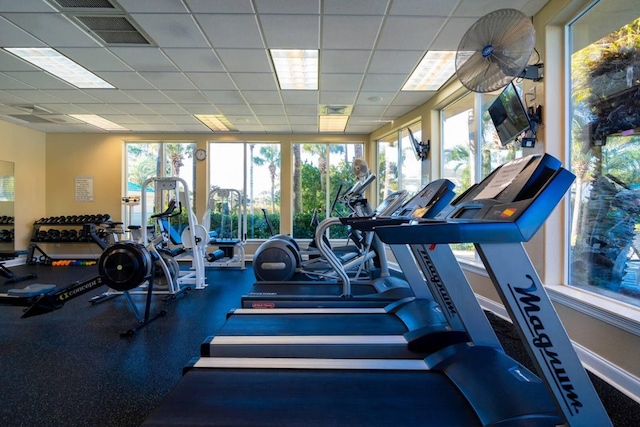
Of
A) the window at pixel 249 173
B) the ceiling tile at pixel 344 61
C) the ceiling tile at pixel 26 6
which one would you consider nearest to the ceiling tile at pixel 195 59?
the ceiling tile at pixel 26 6

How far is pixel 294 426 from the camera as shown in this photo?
1.23 meters

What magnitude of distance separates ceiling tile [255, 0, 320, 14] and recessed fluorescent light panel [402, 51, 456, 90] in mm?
1494

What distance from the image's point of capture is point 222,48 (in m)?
3.33

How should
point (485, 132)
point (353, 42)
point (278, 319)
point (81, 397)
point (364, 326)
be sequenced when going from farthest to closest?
point (485, 132), point (353, 42), point (278, 319), point (364, 326), point (81, 397)

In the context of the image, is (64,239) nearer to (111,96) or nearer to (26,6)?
(111,96)

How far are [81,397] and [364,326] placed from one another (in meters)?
1.83

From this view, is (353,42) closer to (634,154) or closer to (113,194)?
(634,154)

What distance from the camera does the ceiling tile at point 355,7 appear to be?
2609mm

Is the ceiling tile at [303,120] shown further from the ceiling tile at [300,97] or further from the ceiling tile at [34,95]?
the ceiling tile at [34,95]

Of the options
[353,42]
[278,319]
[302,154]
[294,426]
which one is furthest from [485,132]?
[302,154]

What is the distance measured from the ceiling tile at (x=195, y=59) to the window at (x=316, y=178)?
3.42 m

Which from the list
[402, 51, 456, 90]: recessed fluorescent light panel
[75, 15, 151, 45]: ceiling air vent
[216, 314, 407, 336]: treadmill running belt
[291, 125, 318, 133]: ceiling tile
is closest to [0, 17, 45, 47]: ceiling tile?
[75, 15, 151, 45]: ceiling air vent

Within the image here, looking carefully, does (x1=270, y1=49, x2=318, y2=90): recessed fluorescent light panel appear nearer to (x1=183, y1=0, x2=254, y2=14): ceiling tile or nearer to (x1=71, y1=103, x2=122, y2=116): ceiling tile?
(x1=183, y1=0, x2=254, y2=14): ceiling tile

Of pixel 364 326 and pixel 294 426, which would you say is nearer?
pixel 294 426
